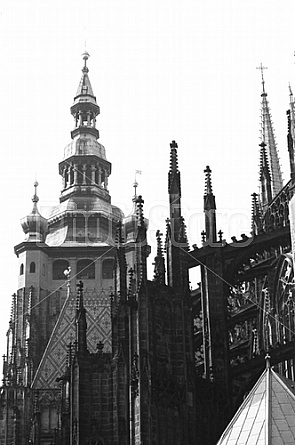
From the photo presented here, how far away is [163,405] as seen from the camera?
33406 millimetres

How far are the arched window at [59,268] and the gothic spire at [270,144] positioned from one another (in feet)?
53.0

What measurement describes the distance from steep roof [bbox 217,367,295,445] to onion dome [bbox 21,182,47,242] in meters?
43.4

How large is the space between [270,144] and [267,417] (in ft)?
124

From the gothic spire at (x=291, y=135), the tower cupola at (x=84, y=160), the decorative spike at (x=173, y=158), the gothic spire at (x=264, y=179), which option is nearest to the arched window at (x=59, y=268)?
the tower cupola at (x=84, y=160)

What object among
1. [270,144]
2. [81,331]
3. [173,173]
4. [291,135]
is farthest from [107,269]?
[81,331]

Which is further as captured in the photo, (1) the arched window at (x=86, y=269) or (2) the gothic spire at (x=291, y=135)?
(1) the arched window at (x=86, y=269)

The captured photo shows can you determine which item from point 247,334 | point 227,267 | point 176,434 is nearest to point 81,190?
point 247,334

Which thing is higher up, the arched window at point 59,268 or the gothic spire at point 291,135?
the arched window at point 59,268

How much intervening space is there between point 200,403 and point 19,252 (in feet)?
132

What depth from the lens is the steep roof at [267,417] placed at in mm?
28422

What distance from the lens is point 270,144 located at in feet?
214

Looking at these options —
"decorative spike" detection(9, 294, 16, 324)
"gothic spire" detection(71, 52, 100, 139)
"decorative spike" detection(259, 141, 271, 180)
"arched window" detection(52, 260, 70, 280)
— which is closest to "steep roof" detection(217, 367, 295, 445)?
"decorative spike" detection(259, 141, 271, 180)

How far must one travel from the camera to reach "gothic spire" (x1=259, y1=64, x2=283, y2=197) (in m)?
64.4

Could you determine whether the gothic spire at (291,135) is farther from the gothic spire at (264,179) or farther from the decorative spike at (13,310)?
the decorative spike at (13,310)
